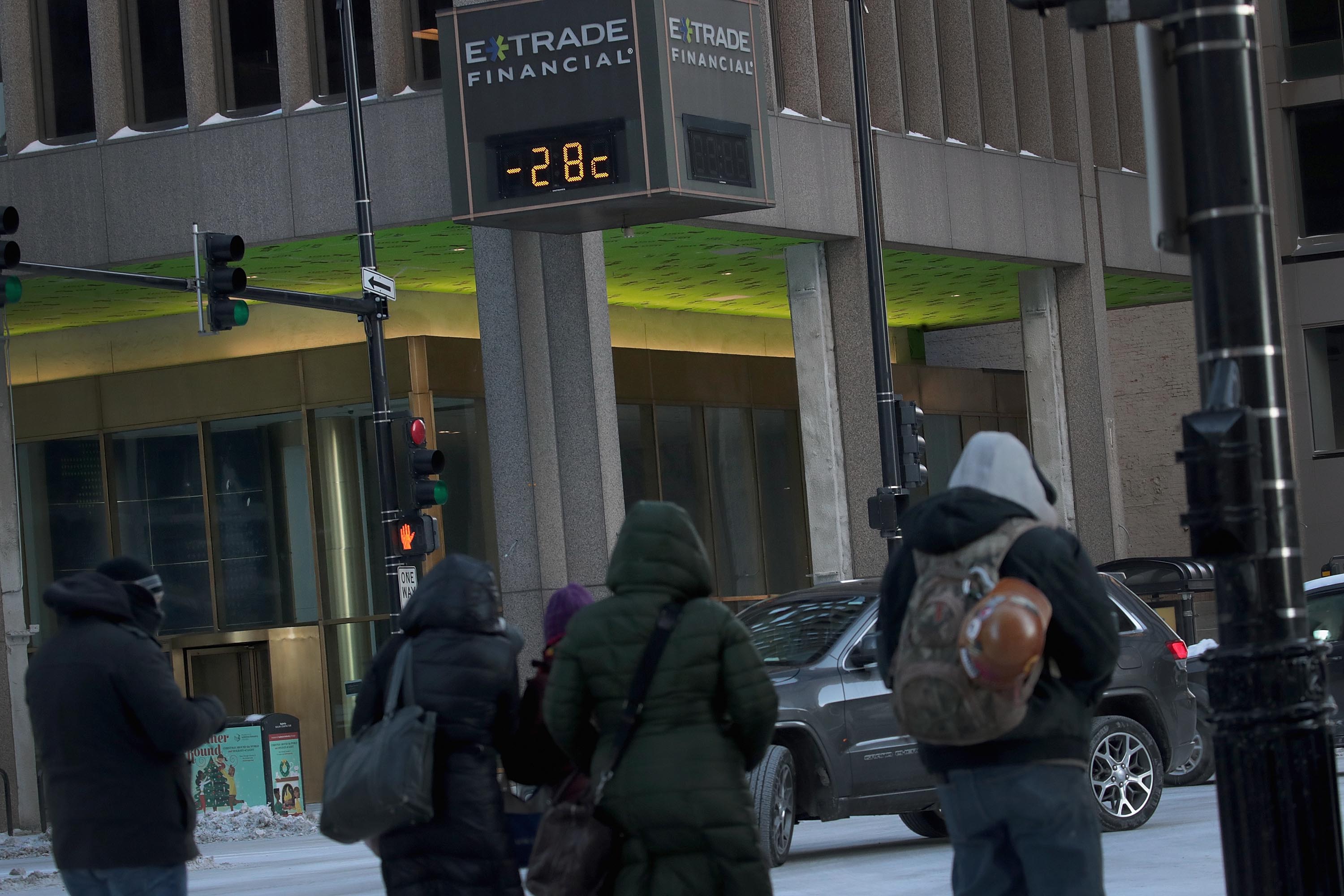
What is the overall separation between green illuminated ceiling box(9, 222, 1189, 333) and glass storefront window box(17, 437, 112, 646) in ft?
6.23

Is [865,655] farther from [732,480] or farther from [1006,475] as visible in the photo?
[732,480]

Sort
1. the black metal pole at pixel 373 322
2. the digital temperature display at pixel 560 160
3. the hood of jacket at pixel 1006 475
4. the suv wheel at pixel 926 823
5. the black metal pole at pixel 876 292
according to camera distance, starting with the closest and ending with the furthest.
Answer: the hood of jacket at pixel 1006 475 → the suv wheel at pixel 926 823 → the black metal pole at pixel 373 322 → the digital temperature display at pixel 560 160 → the black metal pole at pixel 876 292

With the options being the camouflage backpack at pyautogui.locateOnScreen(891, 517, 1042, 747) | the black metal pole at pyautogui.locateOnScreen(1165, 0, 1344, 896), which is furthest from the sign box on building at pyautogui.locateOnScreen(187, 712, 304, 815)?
the camouflage backpack at pyautogui.locateOnScreen(891, 517, 1042, 747)

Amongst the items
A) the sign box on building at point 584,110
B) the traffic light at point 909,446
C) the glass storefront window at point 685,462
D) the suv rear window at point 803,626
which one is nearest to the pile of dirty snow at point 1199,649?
the suv rear window at point 803,626

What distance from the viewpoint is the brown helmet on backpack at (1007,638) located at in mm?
5414

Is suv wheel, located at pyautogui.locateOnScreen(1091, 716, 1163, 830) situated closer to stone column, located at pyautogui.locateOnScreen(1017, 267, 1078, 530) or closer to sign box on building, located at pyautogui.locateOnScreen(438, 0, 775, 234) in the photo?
sign box on building, located at pyautogui.locateOnScreen(438, 0, 775, 234)

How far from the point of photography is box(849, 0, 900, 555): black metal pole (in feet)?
76.7

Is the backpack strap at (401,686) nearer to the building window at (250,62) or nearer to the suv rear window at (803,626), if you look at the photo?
the suv rear window at (803,626)

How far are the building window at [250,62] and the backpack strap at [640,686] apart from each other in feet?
64.1

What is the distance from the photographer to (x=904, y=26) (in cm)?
2861

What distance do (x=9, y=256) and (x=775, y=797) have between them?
349 inches

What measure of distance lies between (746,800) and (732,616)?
1.91 feet

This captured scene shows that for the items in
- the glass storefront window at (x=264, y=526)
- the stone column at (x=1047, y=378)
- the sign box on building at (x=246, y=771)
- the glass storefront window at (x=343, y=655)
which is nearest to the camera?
the sign box on building at (x=246, y=771)

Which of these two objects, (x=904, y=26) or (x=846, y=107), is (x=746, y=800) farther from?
(x=904, y=26)
